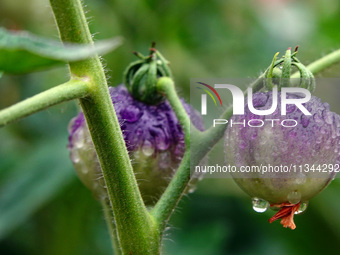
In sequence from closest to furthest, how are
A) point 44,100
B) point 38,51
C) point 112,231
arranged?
point 38,51 → point 44,100 → point 112,231

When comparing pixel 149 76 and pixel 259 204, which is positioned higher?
pixel 149 76

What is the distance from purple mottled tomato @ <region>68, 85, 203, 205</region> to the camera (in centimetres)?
119

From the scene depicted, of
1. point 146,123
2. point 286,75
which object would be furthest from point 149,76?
point 286,75

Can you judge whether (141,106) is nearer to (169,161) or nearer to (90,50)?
(169,161)

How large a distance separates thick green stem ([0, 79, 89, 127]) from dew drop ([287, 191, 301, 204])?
0.39 m

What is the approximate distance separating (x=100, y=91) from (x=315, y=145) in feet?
1.21

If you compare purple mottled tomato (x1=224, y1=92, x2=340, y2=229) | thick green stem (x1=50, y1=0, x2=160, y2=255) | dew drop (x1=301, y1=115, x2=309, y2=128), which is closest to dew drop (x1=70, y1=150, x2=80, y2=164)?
thick green stem (x1=50, y1=0, x2=160, y2=255)

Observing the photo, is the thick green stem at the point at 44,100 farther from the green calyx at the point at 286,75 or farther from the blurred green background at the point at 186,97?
the blurred green background at the point at 186,97

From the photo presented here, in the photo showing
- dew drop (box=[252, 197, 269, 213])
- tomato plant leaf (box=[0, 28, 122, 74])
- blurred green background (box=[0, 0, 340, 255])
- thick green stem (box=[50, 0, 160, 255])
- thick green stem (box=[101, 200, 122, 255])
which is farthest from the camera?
blurred green background (box=[0, 0, 340, 255])

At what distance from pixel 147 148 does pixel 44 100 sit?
42cm

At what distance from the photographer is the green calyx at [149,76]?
4.02 ft

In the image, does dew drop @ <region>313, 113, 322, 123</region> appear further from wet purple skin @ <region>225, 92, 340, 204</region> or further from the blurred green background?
the blurred green background

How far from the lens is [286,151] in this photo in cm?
96

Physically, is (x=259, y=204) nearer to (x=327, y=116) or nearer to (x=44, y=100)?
(x=327, y=116)
